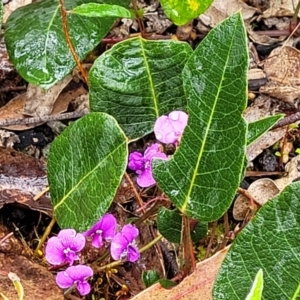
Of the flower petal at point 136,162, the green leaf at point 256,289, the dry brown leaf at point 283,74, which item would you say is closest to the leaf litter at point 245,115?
the dry brown leaf at point 283,74

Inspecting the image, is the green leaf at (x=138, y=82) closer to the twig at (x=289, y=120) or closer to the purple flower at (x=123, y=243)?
the purple flower at (x=123, y=243)

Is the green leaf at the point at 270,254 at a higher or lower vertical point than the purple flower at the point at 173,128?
lower

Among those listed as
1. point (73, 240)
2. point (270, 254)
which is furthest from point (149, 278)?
point (270, 254)

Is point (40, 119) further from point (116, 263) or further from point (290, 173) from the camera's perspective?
point (290, 173)

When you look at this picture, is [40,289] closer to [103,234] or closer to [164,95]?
[103,234]

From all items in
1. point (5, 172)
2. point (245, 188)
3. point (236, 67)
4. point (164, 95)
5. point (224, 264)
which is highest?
point (236, 67)

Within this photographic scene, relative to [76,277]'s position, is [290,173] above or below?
below

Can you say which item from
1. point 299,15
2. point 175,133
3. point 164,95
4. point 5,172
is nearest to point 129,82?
point 164,95
